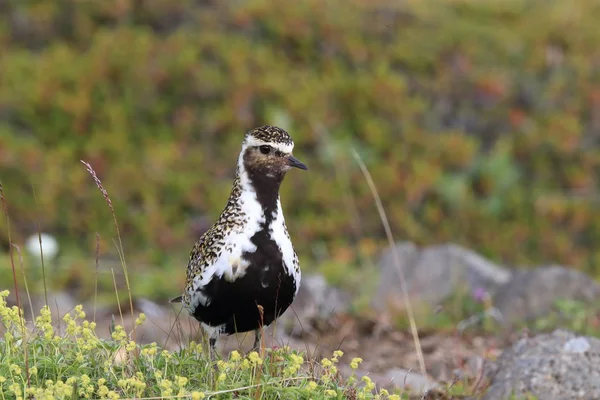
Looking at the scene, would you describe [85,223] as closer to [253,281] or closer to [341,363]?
[341,363]

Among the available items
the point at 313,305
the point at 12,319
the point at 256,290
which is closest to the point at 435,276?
the point at 313,305

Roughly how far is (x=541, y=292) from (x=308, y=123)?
4.64 m

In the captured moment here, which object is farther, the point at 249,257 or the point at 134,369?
the point at 249,257

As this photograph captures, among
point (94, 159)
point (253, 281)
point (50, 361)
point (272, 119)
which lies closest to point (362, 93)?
point (272, 119)

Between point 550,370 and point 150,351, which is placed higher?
point 150,351

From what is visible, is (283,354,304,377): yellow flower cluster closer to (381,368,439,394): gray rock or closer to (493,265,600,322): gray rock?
(381,368,439,394): gray rock

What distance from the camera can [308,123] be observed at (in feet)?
40.7

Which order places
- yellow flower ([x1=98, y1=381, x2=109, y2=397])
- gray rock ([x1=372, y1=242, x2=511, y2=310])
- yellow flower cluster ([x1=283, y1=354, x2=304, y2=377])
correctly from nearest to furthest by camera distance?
yellow flower ([x1=98, y1=381, x2=109, y2=397]), yellow flower cluster ([x1=283, y1=354, x2=304, y2=377]), gray rock ([x1=372, y1=242, x2=511, y2=310])

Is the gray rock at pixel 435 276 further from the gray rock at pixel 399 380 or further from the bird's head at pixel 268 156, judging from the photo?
the bird's head at pixel 268 156

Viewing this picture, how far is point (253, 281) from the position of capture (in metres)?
5.07

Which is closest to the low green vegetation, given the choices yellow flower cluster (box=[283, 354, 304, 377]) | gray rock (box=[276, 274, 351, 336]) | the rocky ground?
yellow flower cluster (box=[283, 354, 304, 377])

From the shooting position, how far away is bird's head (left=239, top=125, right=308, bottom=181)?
17.5ft

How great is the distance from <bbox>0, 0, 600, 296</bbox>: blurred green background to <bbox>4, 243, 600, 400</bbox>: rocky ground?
41.6 inches

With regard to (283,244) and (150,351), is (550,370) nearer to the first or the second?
(283,244)
